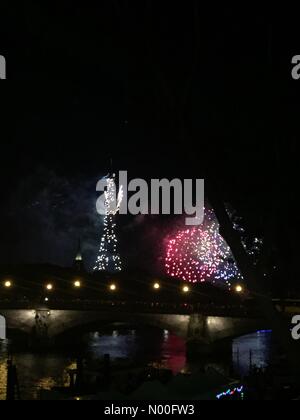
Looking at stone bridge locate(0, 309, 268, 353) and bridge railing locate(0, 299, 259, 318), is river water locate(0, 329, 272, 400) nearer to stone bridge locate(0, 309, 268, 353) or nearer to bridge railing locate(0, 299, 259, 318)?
stone bridge locate(0, 309, 268, 353)

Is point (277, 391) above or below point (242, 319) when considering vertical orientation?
below

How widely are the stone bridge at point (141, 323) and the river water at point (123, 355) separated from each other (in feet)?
6.75

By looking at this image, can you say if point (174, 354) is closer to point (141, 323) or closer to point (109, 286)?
point (141, 323)

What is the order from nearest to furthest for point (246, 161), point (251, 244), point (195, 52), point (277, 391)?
point (195, 52) → point (246, 161) → point (277, 391) → point (251, 244)

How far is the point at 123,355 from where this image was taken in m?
64.6

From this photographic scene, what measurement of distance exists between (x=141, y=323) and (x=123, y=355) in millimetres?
5079

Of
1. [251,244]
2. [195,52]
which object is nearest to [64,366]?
[251,244]

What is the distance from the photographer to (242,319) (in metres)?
63.3

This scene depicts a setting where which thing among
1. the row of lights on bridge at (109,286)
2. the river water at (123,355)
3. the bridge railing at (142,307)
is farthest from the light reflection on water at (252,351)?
the row of lights on bridge at (109,286)

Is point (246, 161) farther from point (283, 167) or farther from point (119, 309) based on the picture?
point (119, 309)

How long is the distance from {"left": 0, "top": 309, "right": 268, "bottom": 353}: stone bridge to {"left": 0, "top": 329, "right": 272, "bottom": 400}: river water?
206 centimetres

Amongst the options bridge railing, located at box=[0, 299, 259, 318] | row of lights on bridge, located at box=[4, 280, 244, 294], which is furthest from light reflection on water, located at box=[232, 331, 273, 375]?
row of lights on bridge, located at box=[4, 280, 244, 294]

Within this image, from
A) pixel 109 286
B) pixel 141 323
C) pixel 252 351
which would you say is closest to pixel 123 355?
pixel 141 323
